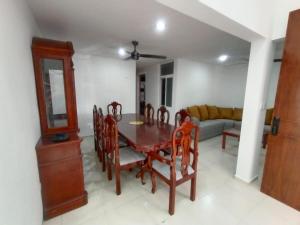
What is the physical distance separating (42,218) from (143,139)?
136 centimetres

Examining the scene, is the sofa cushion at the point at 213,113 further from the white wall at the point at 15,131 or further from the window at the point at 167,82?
the white wall at the point at 15,131

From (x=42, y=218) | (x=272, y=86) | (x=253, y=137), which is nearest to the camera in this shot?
(x=42, y=218)

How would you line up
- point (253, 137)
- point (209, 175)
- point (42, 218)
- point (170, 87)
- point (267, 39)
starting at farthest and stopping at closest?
point (170, 87) → point (209, 175) → point (253, 137) → point (267, 39) → point (42, 218)

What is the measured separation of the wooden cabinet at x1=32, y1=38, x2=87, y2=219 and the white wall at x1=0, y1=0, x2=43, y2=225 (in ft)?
0.52

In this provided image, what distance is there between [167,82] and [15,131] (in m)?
4.89

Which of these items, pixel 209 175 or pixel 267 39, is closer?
pixel 267 39

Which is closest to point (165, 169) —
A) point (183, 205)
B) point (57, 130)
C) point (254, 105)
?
point (183, 205)

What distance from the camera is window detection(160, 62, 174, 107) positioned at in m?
5.28

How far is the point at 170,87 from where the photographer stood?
17.5ft

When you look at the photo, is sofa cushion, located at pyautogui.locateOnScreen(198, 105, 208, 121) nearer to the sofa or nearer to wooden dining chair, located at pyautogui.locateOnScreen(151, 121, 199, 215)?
the sofa

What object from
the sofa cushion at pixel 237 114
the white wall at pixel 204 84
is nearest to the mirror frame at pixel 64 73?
the white wall at pixel 204 84

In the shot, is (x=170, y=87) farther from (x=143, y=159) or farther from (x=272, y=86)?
(x=143, y=159)

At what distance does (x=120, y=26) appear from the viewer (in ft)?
7.78

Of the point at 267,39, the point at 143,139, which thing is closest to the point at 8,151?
the point at 143,139
